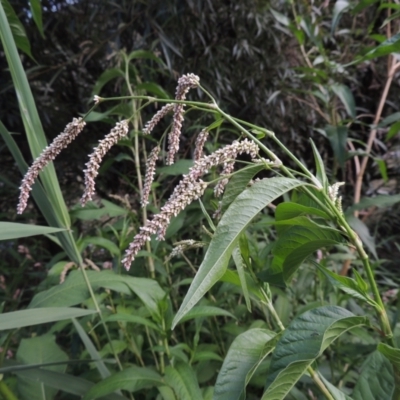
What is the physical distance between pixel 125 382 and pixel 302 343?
0.36 m

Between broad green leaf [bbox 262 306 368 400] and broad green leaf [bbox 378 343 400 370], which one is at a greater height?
broad green leaf [bbox 262 306 368 400]

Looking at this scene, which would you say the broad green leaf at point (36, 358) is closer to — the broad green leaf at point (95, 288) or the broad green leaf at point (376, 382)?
the broad green leaf at point (95, 288)

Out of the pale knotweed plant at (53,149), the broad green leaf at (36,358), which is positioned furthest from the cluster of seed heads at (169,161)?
the broad green leaf at (36,358)

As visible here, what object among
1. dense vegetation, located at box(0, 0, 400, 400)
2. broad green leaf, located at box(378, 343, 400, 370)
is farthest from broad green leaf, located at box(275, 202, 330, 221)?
broad green leaf, located at box(378, 343, 400, 370)

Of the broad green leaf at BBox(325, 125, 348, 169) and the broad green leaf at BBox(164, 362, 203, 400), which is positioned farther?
the broad green leaf at BBox(325, 125, 348, 169)

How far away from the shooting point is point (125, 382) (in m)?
0.64

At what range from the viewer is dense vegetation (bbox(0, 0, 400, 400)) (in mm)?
402

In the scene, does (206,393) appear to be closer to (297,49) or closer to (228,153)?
(228,153)

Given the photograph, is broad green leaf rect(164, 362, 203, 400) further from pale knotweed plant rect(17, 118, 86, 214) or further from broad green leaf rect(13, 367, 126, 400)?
pale knotweed plant rect(17, 118, 86, 214)

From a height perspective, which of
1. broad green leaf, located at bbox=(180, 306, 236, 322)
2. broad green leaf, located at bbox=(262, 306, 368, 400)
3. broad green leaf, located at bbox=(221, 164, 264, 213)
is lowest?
broad green leaf, located at bbox=(180, 306, 236, 322)

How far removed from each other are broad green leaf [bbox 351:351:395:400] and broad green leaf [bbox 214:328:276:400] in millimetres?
142

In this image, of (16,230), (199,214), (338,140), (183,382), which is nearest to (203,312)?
(183,382)

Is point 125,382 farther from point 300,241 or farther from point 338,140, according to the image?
point 338,140

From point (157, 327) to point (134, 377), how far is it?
0.30 ft
